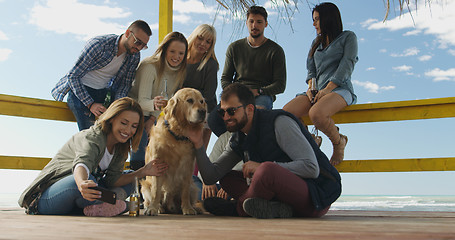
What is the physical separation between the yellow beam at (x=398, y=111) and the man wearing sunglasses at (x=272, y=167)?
1912 millimetres

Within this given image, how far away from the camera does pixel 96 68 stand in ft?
12.2

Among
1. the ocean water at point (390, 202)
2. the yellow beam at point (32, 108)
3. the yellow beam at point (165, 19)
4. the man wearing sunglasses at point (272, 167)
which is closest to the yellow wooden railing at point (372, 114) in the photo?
the yellow beam at point (32, 108)

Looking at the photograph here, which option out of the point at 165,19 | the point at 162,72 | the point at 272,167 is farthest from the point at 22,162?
the point at 272,167

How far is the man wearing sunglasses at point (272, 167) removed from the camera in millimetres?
2404

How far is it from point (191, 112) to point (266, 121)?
72cm

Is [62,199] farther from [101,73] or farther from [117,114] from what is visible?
[101,73]

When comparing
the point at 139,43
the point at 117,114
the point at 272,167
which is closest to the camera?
the point at 272,167

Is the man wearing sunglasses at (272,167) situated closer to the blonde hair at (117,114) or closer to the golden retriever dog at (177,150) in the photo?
the golden retriever dog at (177,150)

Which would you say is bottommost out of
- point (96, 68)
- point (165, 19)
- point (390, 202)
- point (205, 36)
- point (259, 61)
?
point (390, 202)

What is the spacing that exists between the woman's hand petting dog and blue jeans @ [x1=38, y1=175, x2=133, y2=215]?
461 mm

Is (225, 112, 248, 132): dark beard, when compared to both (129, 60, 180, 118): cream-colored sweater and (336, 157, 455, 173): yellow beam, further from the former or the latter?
(336, 157, 455, 173): yellow beam

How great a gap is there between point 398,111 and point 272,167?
2546mm

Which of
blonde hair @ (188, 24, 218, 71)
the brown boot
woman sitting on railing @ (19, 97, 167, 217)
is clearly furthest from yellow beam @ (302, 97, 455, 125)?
woman sitting on railing @ (19, 97, 167, 217)

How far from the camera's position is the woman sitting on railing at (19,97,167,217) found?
8.58 ft
